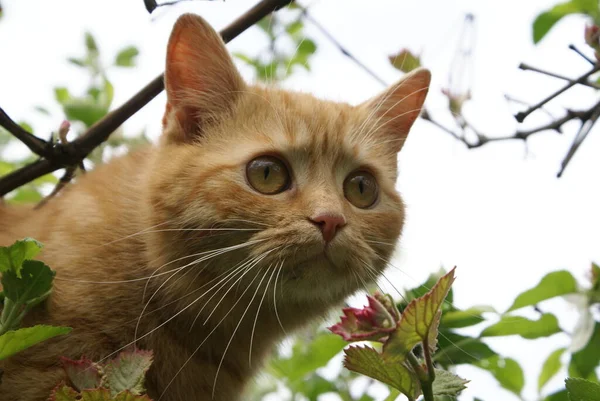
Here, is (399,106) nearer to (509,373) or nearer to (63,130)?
(509,373)

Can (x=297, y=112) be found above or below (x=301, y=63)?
below

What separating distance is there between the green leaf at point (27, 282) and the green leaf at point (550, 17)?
170 centimetres

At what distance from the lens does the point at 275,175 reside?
1810mm

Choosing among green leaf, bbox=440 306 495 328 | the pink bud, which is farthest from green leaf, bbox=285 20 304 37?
green leaf, bbox=440 306 495 328

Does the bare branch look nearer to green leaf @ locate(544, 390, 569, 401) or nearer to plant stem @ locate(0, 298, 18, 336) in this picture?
plant stem @ locate(0, 298, 18, 336)

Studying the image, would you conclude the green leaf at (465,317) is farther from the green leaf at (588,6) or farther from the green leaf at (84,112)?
the green leaf at (84,112)

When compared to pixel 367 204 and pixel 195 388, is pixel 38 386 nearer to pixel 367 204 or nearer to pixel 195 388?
pixel 195 388

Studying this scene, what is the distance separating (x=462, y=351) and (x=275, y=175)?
0.67 meters

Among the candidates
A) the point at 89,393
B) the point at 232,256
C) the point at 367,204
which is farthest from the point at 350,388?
the point at 89,393

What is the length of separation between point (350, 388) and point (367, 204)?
107 cm

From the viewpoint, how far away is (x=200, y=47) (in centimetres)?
195

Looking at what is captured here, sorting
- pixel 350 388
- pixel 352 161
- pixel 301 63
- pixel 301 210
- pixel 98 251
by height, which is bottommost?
pixel 350 388

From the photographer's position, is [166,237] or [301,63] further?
[301,63]

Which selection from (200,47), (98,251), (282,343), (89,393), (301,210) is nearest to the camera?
(89,393)
